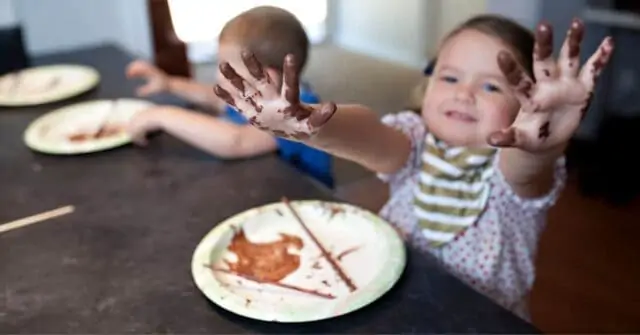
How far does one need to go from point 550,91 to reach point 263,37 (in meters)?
0.69

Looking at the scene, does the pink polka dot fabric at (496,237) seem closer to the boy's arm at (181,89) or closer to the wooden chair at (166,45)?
the boy's arm at (181,89)

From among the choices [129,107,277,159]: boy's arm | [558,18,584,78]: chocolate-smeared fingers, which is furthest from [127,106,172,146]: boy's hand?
[558,18,584,78]: chocolate-smeared fingers

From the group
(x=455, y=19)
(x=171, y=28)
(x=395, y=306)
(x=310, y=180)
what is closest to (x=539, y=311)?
(x=310, y=180)

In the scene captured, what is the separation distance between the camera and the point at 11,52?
6.80 ft

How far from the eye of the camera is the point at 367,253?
1042mm

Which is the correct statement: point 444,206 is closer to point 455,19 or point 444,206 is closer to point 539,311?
point 539,311

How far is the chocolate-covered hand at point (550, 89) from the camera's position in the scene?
0.74m

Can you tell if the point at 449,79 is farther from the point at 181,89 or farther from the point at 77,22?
the point at 77,22

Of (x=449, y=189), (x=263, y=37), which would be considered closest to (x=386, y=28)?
(x=263, y=37)

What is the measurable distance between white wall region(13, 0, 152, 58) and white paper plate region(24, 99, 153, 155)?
1036mm

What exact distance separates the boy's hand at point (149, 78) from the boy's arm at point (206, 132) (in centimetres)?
29

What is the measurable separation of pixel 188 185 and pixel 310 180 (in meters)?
0.21

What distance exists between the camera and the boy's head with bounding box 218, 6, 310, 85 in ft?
4.40

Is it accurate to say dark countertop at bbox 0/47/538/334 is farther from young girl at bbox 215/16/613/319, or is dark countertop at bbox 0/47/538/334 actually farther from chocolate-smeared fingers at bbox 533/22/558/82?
chocolate-smeared fingers at bbox 533/22/558/82
